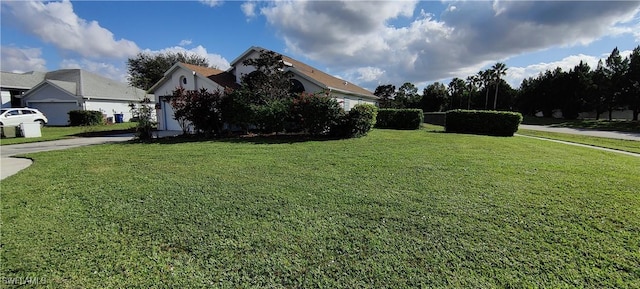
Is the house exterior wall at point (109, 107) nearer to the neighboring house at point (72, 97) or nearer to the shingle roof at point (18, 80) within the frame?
the neighboring house at point (72, 97)

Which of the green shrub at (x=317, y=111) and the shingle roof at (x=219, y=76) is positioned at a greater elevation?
the shingle roof at (x=219, y=76)

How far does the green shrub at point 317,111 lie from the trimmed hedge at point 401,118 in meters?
8.14

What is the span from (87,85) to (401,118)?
29327mm

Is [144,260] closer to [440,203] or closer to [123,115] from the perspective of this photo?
[440,203]

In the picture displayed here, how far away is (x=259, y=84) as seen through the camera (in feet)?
46.3

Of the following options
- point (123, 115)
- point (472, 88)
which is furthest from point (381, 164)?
point (472, 88)

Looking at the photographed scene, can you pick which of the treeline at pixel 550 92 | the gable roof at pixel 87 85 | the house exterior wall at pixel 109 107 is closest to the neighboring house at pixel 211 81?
the gable roof at pixel 87 85

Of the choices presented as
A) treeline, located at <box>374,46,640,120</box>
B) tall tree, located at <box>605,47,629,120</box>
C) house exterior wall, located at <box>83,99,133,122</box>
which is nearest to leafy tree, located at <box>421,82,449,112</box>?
treeline, located at <box>374,46,640,120</box>

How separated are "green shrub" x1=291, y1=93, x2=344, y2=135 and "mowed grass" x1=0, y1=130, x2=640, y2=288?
5943 mm

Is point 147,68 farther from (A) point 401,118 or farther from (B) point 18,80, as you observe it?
(A) point 401,118

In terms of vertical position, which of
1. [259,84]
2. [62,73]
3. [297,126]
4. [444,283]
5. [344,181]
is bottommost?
[444,283]

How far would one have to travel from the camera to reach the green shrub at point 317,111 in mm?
12078

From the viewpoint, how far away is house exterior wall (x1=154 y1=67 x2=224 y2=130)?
16.2m

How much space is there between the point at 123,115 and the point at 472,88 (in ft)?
195
